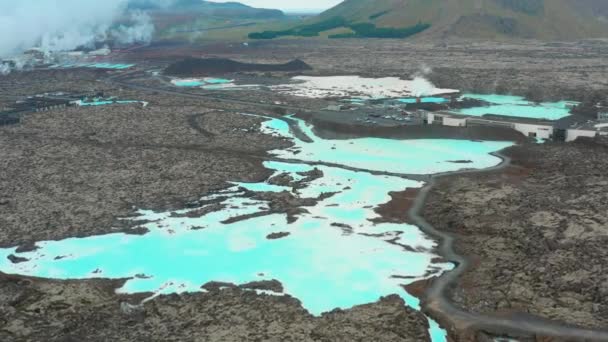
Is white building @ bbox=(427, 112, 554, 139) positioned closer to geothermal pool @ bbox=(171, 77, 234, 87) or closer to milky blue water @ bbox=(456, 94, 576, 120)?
milky blue water @ bbox=(456, 94, 576, 120)

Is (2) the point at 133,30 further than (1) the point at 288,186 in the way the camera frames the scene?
Yes

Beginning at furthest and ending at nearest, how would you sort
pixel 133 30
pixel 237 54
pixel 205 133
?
pixel 133 30 < pixel 237 54 < pixel 205 133

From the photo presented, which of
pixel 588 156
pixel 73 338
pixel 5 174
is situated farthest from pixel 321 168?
pixel 73 338

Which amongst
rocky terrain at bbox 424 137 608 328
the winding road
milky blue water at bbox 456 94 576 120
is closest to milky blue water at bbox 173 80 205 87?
milky blue water at bbox 456 94 576 120

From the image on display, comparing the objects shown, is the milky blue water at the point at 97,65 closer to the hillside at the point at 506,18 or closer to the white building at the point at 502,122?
the white building at the point at 502,122

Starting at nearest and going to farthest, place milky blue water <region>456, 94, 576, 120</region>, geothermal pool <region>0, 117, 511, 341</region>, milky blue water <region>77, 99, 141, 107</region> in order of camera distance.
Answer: geothermal pool <region>0, 117, 511, 341</region>, milky blue water <region>456, 94, 576, 120</region>, milky blue water <region>77, 99, 141, 107</region>

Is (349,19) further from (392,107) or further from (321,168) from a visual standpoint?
(321,168)

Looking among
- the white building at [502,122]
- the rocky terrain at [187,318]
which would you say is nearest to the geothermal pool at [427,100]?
the white building at [502,122]
